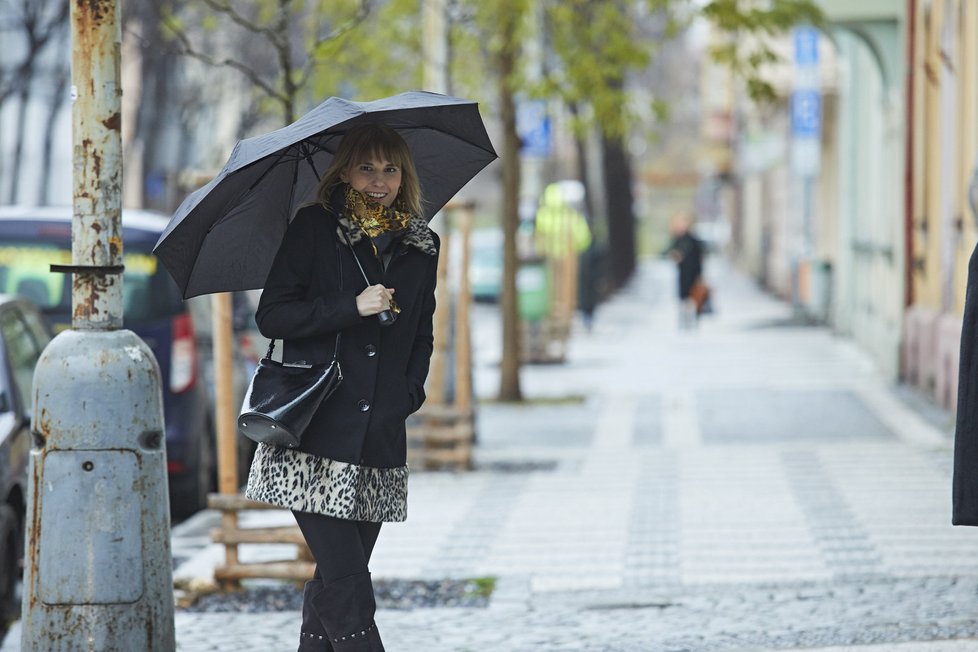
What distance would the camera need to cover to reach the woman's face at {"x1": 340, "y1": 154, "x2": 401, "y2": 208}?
5125 millimetres

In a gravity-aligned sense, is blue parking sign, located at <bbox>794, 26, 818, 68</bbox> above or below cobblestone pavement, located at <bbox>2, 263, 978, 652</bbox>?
above

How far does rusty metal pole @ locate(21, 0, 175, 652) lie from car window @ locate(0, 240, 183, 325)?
4.78 metres

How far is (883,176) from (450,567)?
13.9 meters

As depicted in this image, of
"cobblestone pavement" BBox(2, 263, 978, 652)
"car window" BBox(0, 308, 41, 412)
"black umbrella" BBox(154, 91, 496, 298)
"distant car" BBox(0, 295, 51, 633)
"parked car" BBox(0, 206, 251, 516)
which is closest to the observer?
"black umbrella" BBox(154, 91, 496, 298)

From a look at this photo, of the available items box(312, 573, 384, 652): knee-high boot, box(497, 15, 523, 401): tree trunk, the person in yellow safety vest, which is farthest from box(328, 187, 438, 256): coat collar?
the person in yellow safety vest

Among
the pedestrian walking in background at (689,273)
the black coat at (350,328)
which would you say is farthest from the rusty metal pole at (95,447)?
the pedestrian walking in background at (689,273)

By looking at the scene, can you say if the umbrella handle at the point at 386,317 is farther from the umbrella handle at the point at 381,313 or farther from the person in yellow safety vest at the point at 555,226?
the person in yellow safety vest at the point at 555,226

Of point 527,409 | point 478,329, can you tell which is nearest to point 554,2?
point 527,409

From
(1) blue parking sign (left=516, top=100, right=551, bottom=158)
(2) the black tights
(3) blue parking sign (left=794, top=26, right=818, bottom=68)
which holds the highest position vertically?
(3) blue parking sign (left=794, top=26, right=818, bottom=68)

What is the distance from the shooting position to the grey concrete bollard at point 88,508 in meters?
5.67

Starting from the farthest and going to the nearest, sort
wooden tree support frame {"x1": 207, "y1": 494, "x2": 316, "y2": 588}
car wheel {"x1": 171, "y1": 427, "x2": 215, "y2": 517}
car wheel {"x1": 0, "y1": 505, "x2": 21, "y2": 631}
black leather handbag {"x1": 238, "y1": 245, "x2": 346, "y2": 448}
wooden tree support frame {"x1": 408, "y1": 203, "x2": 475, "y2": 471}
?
wooden tree support frame {"x1": 408, "y1": 203, "x2": 475, "y2": 471} → car wheel {"x1": 171, "y1": 427, "x2": 215, "y2": 517} → wooden tree support frame {"x1": 207, "y1": 494, "x2": 316, "y2": 588} → car wheel {"x1": 0, "y1": 505, "x2": 21, "y2": 631} → black leather handbag {"x1": 238, "y1": 245, "x2": 346, "y2": 448}

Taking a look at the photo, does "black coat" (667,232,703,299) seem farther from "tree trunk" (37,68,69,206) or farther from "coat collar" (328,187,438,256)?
"coat collar" (328,187,438,256)

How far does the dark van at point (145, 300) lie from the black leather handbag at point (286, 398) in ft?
18.3

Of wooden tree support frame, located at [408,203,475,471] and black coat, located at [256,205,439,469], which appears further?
wooden tree support frame, located at [408,203,475,471]
